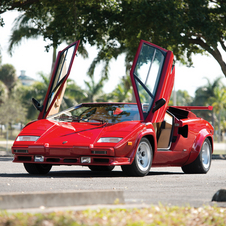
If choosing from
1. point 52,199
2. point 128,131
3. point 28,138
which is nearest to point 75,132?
point 28,138

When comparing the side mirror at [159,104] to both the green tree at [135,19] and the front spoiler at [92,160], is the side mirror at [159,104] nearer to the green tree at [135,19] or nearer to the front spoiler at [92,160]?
the front spoiler at [92,160]

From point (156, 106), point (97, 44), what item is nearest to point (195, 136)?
point (156, 106)

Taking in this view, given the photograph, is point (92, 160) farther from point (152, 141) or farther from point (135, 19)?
point (135, 19)

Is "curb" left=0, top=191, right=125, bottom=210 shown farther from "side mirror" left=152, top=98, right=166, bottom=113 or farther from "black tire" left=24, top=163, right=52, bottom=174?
"black tire" left=24, top=163, right=52, bottom=174

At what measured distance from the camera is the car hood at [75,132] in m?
7.92

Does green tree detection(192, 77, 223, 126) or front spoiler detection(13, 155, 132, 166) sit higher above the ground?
green tree detection(192, 77, 223, 126)

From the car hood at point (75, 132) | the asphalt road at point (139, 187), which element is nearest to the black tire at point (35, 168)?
the car hood at point (75, 132)

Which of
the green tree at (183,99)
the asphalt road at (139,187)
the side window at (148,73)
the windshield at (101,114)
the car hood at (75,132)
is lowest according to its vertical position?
the asphalt road at (139,187)

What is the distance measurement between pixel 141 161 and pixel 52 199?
14.1ft

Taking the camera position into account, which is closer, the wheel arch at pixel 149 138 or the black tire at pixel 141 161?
the wheel arch at pixel 149 138

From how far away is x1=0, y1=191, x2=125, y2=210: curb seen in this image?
412 centimetres

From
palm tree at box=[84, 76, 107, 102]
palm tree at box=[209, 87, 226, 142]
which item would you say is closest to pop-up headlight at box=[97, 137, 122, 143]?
palm tree at box=[84, 76, 107, 102]

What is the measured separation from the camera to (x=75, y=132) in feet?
26.8

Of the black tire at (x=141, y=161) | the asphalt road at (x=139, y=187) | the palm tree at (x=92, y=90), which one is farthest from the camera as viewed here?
the palm tree at (x=92, y=90)
